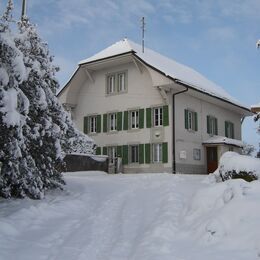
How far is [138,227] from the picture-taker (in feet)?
30.3

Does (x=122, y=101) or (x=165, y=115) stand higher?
(x=122, y=101)

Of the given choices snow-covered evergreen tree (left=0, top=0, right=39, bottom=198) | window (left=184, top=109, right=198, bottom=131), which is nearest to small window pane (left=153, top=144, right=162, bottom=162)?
window (left=184, top=109, right=198, bottom=131)

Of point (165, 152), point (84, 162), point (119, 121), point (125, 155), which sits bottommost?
point (84, 162)

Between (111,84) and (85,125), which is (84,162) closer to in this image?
(85,125)

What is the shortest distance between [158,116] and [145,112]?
933 millimetres

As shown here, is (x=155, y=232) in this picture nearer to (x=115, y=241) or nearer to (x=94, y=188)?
(x=115, y=241)

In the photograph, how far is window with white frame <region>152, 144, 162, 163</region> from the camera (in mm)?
27084

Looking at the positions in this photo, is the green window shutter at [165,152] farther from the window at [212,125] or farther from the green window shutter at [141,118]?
the window at [212,125]

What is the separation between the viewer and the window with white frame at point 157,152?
88.9 ft

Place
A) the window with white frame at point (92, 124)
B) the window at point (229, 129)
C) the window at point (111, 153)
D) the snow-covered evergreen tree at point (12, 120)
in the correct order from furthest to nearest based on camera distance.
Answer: the window at point (229, 129) → the window with white frame at point (92, 124) → the window at point (111, 153) → the snow-covered evergreen tree at point (12, 120)

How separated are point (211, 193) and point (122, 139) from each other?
Answer: 1897 centimetres

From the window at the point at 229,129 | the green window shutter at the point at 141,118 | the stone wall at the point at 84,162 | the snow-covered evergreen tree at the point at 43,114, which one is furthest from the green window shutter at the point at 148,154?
the snow-covered evergreen tree at the point at 43,114

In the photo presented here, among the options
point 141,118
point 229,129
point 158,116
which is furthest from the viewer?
point 229,129

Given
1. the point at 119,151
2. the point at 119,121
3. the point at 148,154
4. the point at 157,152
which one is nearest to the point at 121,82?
the point at 119,121
